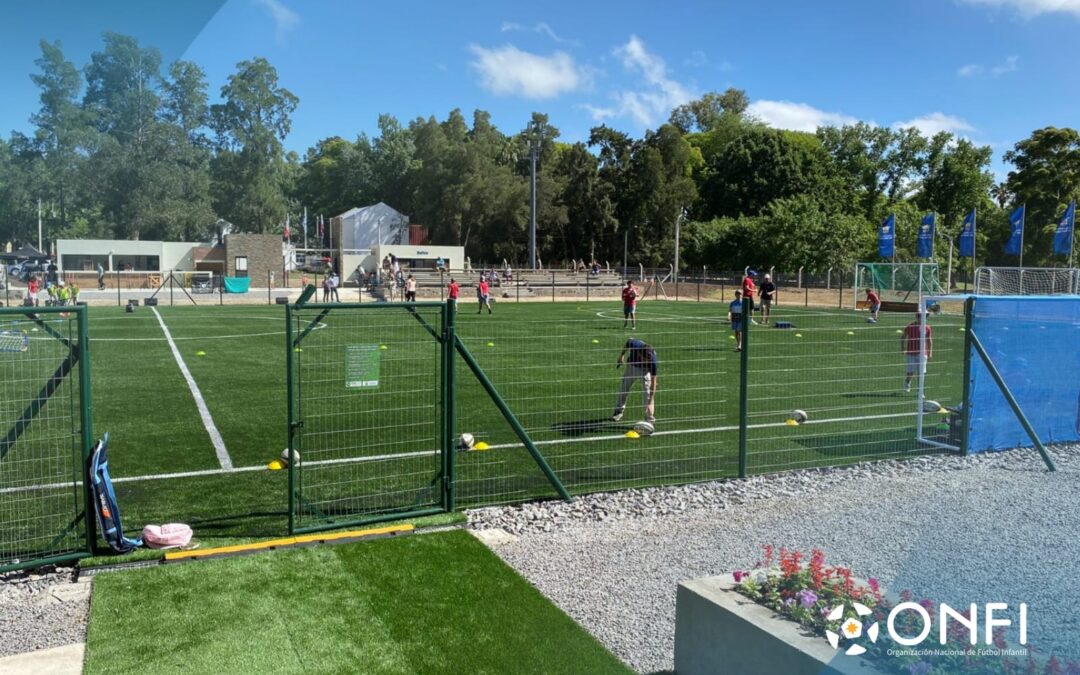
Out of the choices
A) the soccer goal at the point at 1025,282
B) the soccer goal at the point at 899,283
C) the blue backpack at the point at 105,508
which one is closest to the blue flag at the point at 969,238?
the soccer goal at the point at 899,283

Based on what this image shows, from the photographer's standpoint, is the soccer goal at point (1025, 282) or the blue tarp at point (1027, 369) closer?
the blue tarp at point (1027, 369)

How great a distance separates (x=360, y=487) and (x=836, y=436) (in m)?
6.58

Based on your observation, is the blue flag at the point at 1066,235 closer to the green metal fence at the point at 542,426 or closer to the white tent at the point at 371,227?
the green metal fence at the point at 542,426

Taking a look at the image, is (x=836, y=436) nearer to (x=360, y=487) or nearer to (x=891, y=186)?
(x=360, y=487)

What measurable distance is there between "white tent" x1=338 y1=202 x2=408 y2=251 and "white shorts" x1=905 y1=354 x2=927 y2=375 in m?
71.5

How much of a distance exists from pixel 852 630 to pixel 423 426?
26.7 feet

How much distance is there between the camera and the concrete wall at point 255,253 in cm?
5894

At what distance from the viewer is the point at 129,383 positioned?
601 inches

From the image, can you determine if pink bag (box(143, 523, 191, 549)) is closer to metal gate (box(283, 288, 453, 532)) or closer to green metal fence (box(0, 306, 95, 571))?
green metal fence (box(0, 306, 95, 571))

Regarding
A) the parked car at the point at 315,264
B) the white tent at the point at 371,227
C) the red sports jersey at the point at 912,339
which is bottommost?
the red sports jersey at the point at 912,339

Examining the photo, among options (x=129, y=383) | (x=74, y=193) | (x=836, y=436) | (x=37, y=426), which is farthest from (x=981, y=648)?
(x=74, y=193)

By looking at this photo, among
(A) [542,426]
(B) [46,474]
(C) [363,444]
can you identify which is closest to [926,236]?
(A) [542,426]

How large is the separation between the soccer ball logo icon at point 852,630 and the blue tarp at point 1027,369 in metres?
7.25

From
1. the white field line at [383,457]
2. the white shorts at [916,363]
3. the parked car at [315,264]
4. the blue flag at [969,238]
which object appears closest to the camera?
the white field line at [383,457]
